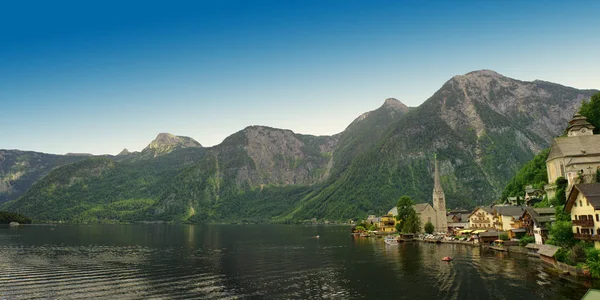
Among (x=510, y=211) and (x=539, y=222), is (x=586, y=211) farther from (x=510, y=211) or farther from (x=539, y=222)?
(x=510, y=211)

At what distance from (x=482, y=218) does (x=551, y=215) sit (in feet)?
182

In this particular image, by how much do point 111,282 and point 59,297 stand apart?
13.0 metres

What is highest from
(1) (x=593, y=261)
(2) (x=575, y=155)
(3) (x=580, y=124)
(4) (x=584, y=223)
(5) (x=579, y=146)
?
(3) (x=580, y=124)

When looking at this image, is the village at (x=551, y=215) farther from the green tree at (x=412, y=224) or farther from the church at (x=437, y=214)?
the green tree at (x=412, y=224)

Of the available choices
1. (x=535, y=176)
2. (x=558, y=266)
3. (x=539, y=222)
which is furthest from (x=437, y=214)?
(x=558, y=266)

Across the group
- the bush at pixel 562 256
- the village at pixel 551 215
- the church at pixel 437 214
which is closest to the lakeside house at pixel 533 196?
the village at pixel 551 215

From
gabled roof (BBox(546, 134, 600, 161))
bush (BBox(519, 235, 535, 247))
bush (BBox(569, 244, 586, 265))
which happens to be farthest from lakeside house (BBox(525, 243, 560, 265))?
gabled roof (BBox(546, 134, 600, 161))

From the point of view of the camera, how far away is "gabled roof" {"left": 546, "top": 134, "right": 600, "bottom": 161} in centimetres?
10481

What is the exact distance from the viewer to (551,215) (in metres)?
105

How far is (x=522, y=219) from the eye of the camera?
121 metres

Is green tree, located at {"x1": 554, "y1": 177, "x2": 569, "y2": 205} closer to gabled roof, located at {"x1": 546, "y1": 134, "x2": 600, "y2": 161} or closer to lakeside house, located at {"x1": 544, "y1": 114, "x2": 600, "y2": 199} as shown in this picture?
lakeside house, located at {"x1": 544, "y1": 114, "x2": 600, "y2": 199}

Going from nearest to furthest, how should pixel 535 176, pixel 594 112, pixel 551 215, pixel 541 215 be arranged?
1. pixel 551 215
2. pixel 541 215
3. pixel 594 112
4. pixel 535 176

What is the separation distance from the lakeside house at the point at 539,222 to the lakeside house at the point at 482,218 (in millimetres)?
38840

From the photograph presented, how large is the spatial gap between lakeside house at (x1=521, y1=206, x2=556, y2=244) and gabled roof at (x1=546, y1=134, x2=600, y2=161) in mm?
16490
